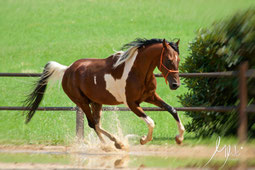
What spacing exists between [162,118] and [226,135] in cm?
524

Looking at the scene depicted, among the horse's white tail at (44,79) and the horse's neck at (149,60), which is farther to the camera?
the horse's white tail at (44,79)

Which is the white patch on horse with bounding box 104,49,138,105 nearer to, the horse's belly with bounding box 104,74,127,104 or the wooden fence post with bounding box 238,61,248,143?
the horse's belly with bounding box 104,74,127,104

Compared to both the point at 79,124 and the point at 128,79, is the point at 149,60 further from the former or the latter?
the point at 79,124

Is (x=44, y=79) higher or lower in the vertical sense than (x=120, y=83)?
lower

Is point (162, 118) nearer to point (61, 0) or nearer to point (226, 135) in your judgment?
point (226, 135)

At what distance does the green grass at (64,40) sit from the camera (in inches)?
349

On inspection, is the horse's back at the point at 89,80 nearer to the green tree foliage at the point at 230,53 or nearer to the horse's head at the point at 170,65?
the horse's head at the point at 170,65

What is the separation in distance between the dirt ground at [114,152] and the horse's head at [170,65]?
0.81m

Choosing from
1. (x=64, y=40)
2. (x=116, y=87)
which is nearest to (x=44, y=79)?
(x=116, y=87)

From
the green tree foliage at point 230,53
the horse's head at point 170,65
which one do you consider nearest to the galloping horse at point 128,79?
the horse's head at point 170,65

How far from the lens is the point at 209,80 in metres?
6.42

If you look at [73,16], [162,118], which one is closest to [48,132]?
[162,118]

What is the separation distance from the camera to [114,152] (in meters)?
6.03

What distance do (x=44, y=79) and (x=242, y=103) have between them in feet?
12.0
